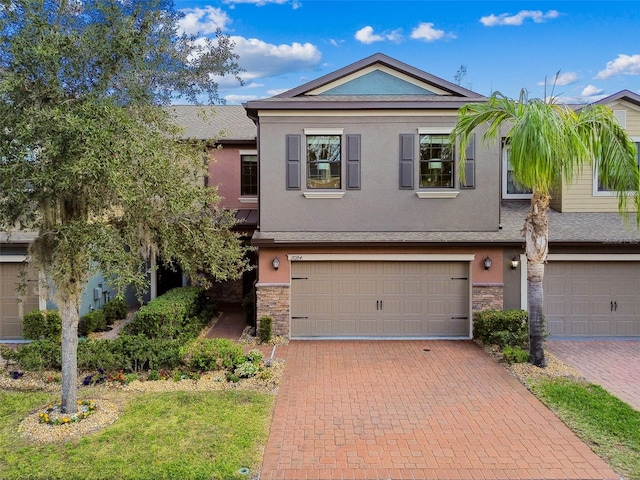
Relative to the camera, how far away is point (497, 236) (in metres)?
11.0

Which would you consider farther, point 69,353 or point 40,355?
point 40,355

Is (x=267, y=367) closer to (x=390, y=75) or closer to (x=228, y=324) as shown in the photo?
(x=228, y=324)

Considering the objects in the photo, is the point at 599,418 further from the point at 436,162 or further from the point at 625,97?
the point at 625,97

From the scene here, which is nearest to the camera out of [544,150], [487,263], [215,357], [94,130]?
[94,130]

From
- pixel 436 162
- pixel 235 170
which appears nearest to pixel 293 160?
pixel 436 162

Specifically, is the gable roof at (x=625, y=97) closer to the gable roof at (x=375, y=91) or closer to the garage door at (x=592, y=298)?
the gable roof at (x=375, y=91)

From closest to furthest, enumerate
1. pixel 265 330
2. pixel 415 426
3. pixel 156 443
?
pixel 156 443, pixel 415 426, pixel 265 330

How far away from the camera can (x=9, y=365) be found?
9.01 m

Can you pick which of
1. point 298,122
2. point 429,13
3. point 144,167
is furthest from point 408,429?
point 429,13

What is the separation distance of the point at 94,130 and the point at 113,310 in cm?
901

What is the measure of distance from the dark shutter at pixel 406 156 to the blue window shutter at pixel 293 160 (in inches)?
105

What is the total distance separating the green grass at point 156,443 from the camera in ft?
16.8

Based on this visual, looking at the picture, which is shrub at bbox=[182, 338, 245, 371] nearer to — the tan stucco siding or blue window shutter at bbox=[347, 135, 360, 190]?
blue window shutter at bbox=[347, 135, 360, 190]

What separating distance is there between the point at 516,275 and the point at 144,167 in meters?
9.33
